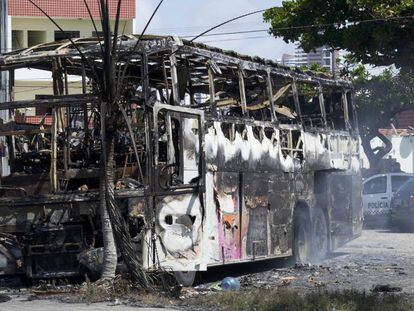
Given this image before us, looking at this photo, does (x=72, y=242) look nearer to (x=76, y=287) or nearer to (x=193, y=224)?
(x=76, y=287)

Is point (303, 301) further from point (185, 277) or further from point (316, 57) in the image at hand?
point (316, 57)

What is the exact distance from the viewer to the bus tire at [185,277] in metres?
12.5

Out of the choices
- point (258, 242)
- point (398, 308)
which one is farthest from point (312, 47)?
point (398, 308)

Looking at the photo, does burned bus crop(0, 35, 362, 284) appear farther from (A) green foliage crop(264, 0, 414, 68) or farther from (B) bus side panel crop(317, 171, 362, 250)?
(A) green foliage crop(264, 0, 414, 68)

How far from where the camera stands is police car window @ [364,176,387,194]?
1121 inches

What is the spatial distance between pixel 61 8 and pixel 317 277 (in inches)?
1134

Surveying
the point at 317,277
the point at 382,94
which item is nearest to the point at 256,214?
the point at 317,277

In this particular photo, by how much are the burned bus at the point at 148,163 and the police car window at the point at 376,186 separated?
14184 millimetres

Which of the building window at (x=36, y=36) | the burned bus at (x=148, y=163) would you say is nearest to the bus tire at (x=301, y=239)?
the burned bus at (x=148, y=163)

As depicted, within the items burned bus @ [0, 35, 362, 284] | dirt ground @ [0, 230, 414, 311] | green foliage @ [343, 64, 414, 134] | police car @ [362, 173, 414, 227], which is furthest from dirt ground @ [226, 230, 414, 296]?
green foliage @ [343, 64, 414, 134]

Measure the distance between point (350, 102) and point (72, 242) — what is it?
30.5 feet

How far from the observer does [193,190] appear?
12.4m

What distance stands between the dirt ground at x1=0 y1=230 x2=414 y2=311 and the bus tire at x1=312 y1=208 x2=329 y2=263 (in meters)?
0.20

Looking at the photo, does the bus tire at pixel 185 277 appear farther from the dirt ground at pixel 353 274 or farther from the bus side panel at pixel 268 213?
the bus side panel at pixel 268 213
